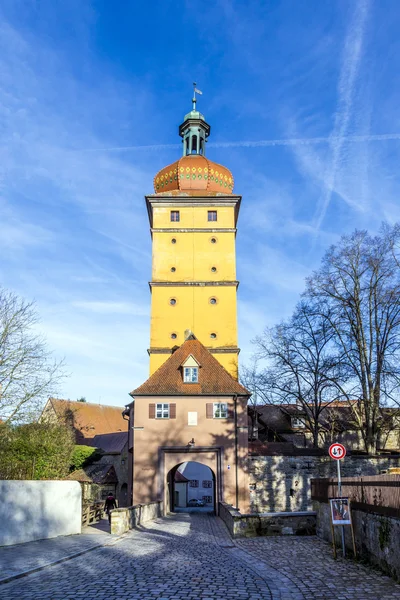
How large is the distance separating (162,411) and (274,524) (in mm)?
13475

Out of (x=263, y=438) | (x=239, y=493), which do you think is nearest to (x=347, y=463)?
(x=239, y=493)

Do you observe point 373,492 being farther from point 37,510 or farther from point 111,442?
point 111,442

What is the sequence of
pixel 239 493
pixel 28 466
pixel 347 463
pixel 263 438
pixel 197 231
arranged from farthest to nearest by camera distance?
pixel 263 438, pixel 197 231, pixel 347 463, pixel 239 493, pixel 28 466

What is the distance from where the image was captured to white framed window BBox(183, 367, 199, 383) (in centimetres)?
2950

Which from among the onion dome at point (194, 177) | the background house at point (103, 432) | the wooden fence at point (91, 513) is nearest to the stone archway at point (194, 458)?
the wooden fence at point (91, 513)

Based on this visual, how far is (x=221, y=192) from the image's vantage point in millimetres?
41875

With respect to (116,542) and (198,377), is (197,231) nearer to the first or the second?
(198,377)

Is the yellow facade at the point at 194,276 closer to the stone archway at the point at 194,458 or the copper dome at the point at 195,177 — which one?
the copper dome at the point at 195,177

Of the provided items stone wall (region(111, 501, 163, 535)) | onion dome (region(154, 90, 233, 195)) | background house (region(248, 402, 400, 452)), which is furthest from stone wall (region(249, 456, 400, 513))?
onion dome (region(154, 90, 233, 195))

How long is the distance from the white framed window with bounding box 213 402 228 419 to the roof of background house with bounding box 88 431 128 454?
16602 mm

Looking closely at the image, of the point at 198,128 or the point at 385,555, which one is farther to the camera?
the point at 198,128

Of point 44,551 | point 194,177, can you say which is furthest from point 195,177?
point 44,551

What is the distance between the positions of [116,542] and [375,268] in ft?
61.6

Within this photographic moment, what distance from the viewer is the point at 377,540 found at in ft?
31.7
